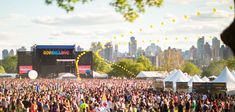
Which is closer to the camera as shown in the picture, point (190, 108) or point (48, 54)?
point (190, 108)

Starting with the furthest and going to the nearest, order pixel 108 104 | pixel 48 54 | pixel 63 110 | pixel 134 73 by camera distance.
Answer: pixel 134 73, pixel 48 54, pixel 108 104, pixel 63 110

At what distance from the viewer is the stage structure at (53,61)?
10150 centimetres

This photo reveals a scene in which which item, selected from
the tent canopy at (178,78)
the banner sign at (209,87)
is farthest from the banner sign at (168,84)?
the banner sign at (209,87)

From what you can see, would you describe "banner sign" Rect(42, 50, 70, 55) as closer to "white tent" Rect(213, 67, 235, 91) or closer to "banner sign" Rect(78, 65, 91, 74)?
"banner sign" Rect(78, 65, 91, 74)

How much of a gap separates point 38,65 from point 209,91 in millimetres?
70555

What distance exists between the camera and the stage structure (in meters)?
102

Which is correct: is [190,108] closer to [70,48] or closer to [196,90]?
[196,90]

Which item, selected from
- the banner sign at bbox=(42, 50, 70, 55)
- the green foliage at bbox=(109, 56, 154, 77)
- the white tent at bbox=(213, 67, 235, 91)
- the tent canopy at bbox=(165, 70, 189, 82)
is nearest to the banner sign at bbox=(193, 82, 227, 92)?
the white tent at bbox=(213, 67, 235, 91)

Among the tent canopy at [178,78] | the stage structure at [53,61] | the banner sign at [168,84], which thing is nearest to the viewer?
the banner sign at [168,84]

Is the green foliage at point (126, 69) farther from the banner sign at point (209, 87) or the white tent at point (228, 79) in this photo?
the white tent at point (228, 79)

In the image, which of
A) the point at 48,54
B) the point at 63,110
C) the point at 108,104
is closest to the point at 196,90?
the point at 108,104

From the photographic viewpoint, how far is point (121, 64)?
154500mm

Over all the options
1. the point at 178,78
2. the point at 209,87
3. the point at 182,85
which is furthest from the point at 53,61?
the point at 209,87

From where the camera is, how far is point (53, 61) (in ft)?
333
